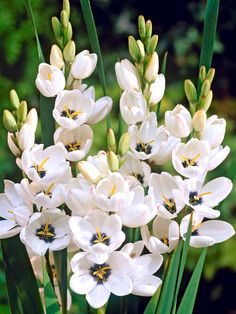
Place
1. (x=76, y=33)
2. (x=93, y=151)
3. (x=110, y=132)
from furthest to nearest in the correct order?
(x=76, y=33) < (x=93, y=151) < (x=110, y=132)

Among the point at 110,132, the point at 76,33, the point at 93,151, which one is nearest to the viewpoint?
the point at 110,132

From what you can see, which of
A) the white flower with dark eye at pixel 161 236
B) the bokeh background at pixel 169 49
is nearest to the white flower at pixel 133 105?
the white flower with dark eye at pixel 161 236

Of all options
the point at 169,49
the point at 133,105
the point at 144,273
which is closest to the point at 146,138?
the point at 133,105

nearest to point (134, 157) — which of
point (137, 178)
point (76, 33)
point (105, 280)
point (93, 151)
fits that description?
point (137, 178)

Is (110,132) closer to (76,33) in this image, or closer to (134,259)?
(134,259)

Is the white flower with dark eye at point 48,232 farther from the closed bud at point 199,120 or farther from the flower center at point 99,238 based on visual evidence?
the closed bud at point 199,120

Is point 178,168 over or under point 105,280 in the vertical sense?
over

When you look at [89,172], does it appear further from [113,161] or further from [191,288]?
[191,288]
